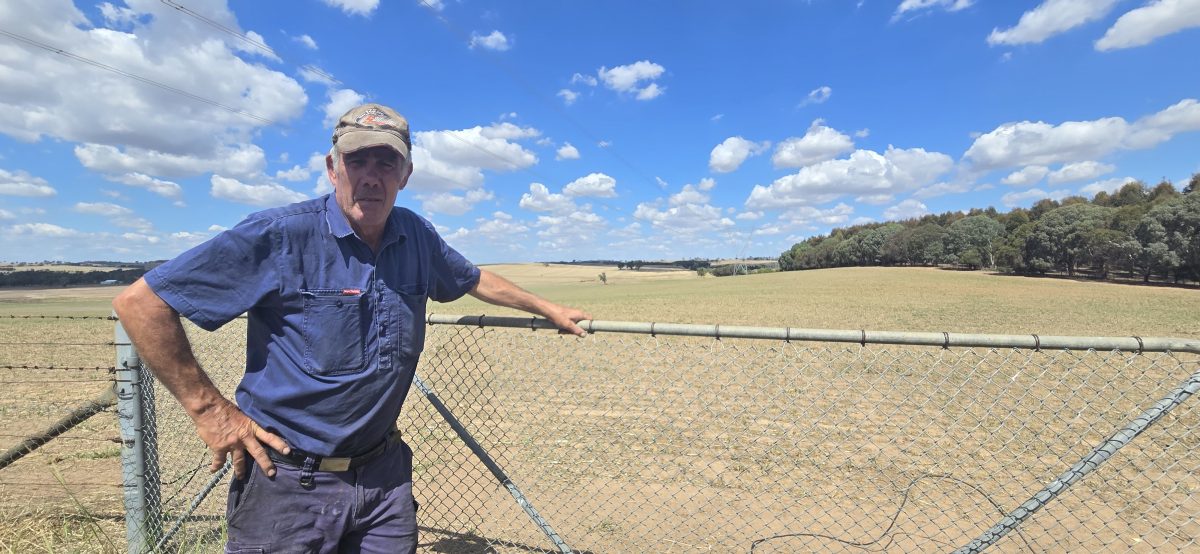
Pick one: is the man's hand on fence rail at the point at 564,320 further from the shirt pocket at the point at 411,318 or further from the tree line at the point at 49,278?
the tree line at the point at 49,278

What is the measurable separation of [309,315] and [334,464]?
0.57 m

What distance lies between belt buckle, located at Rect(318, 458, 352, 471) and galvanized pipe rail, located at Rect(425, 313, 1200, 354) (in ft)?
3.42

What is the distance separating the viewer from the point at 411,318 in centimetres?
220

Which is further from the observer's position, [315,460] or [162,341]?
[315,460]

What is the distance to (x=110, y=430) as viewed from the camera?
6.98 m

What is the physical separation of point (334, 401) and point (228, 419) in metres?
0.36

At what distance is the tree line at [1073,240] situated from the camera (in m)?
43.8

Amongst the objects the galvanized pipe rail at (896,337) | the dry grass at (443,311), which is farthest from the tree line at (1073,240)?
the galvanized pipe rail at (896,337)

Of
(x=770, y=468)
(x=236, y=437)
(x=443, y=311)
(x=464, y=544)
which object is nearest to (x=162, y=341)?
(x=236, y=437)

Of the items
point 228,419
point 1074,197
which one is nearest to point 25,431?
point 228,419

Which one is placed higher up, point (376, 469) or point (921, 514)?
point (376, 469)

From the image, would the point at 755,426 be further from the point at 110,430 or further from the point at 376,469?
the point at 110,430

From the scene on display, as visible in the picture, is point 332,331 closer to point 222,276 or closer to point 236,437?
point 222,276

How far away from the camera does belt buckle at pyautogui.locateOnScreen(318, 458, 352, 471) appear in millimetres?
2068
